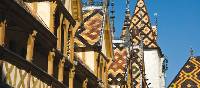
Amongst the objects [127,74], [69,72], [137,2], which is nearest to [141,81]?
[127,74]

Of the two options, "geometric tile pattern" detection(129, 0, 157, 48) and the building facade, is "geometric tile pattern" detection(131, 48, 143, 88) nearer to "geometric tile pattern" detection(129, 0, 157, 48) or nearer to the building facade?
the building facade

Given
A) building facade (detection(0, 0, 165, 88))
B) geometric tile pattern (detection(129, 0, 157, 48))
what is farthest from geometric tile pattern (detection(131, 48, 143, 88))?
geometric tile pattern (detection(129, 0, 157, 48))

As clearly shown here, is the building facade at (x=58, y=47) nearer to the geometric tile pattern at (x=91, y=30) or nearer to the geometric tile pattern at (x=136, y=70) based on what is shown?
the geometric tile pattern at (x=91, y=30)

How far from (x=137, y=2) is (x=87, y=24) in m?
20.0

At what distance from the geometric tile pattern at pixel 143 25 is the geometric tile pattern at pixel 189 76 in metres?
2.88

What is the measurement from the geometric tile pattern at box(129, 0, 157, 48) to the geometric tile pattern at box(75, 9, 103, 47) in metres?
15.9

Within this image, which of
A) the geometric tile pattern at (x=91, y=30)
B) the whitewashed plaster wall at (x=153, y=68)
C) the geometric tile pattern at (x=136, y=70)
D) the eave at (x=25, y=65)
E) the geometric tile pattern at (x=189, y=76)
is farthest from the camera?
the whitewashed plaster wall at (x=153, y=68)

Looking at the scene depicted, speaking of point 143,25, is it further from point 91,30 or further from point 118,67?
point 91,30

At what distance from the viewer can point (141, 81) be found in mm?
31609

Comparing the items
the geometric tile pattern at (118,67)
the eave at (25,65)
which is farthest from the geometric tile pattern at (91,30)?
the eave at (25,65)

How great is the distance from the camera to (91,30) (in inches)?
858

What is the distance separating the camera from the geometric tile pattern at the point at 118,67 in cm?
2559

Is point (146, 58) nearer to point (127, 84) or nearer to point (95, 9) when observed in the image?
point (127, 84)

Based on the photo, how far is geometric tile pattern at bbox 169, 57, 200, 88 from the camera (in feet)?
129
